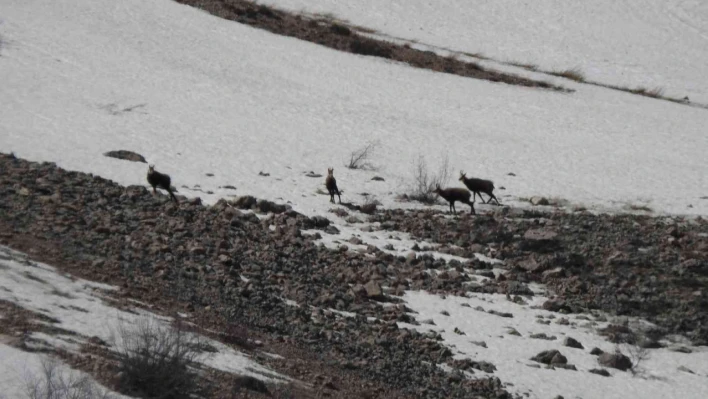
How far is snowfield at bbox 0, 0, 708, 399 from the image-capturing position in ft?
42.7

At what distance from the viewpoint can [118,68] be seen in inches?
1163

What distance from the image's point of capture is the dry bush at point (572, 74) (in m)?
37.3

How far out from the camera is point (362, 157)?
23.3m

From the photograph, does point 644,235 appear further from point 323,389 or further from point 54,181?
point 54,181

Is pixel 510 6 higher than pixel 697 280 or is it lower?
higher

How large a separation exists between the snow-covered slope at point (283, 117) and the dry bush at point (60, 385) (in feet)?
35.9

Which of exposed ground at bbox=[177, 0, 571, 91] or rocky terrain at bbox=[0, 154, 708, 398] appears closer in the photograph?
rocky terrain at bbox=[0, 154, 708, 398]

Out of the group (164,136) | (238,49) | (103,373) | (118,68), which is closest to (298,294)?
(103,373)

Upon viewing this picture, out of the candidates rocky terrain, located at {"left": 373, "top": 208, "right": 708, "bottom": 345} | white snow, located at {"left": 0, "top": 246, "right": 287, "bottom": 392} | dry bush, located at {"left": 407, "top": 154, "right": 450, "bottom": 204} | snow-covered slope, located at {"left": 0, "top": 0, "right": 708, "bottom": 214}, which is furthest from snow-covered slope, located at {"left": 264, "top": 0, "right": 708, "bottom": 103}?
white snow, located at {"left": 0, "top": 246, "right": 287, "bottom": 392}

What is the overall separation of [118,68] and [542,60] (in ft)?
63.2

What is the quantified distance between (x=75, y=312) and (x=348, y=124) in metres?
18.0

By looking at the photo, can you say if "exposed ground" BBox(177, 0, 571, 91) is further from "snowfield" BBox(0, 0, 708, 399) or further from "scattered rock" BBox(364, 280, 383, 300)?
"scattered rock" BBox(364, 280, 383, 300)

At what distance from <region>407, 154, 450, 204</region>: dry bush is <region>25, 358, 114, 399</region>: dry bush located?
13.0m

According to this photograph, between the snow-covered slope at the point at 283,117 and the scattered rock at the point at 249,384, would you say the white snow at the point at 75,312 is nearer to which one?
the scattered rock at the point at 249,384
